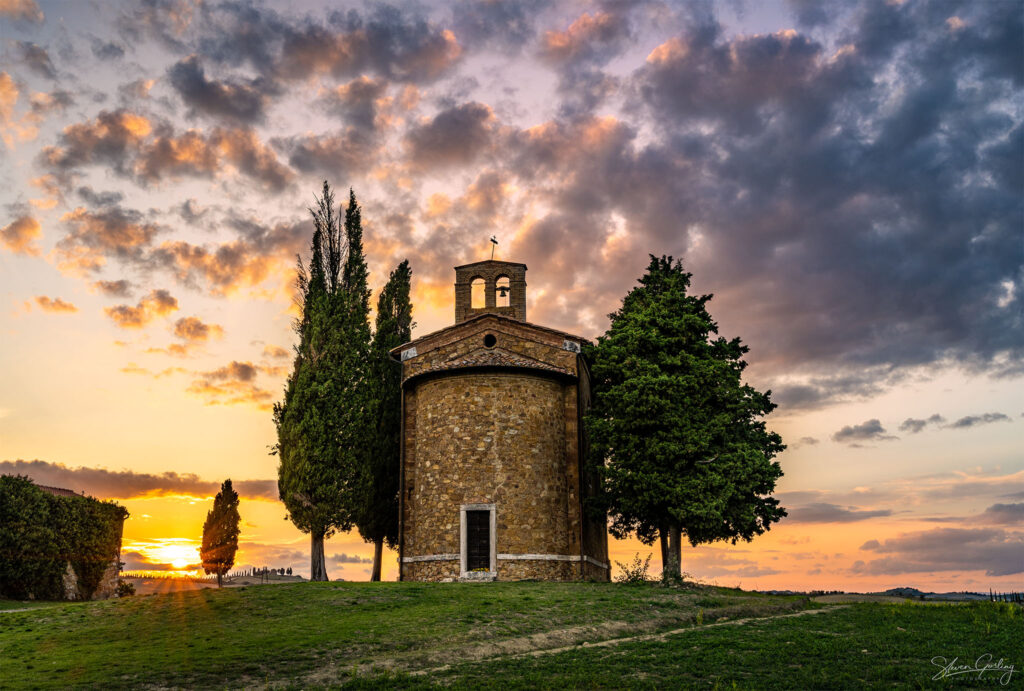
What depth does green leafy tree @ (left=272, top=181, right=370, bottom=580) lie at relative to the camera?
105ft

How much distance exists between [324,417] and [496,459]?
8.87m

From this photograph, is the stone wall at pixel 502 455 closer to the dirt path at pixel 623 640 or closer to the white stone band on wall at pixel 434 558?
the white stone band on wall at pixel 434 558

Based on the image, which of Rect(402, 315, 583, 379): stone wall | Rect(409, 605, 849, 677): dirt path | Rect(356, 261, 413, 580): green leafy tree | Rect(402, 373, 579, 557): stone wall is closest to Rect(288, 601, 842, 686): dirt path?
Rect(409, 605, 849, 677): dirt path

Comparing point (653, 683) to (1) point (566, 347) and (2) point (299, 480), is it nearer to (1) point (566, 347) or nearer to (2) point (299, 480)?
(1) point (566, 347)

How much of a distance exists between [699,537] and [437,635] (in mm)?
13438

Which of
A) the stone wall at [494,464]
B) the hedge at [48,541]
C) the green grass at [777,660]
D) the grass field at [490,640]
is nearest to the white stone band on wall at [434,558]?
the stone wall at [494,464]

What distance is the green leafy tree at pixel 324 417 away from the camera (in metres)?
32.1

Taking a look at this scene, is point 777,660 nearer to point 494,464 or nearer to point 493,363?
point 494,464

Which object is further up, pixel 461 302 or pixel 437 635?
pixel 461 302

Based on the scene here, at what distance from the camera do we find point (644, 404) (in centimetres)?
2769

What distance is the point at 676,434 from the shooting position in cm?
2727

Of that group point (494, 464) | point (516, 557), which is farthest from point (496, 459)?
point (516, 557)

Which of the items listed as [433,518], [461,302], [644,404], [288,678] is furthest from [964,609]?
[461,302]

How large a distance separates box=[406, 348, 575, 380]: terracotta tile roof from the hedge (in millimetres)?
16291
